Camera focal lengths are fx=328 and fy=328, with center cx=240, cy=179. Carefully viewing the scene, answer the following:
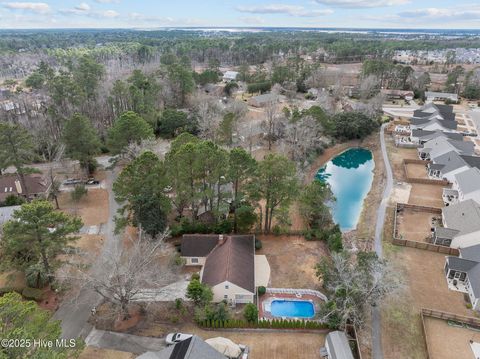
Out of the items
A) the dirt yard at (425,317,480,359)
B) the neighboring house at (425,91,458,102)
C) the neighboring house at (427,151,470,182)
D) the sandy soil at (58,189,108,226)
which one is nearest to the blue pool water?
the dirt yard at (425,317,480,359)

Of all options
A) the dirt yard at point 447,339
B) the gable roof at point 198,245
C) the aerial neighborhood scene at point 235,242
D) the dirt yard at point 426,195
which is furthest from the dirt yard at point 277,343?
the dirt yard at point 426,195

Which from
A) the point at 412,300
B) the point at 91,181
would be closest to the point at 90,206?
the point at 91,181

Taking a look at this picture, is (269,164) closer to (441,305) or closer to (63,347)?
(441,305)

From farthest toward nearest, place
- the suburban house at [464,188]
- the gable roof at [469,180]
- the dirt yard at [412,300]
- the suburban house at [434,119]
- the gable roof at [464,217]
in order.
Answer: the suburban house at [434,119], the gable roof at [469,180], the suburban house at [464,188], the gable roof at [464,217], the dirt yard at [412,300]

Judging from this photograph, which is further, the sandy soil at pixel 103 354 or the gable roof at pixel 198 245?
the gable roof at pixel 198 245

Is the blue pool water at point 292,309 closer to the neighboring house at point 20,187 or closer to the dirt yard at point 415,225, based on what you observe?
the dirt yard at point 415,225
